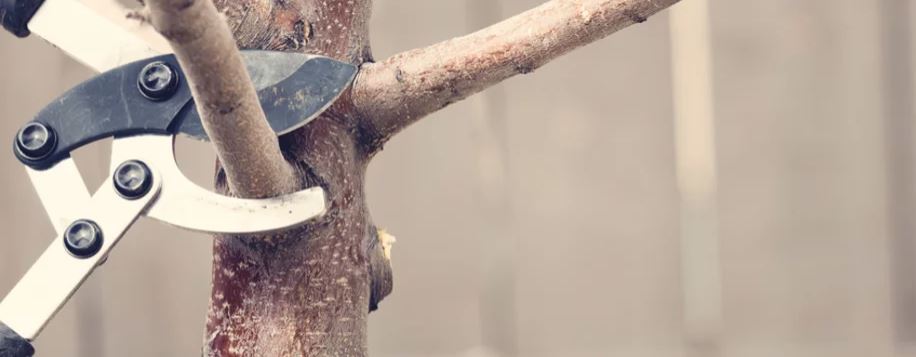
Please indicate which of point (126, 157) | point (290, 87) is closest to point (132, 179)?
point (126, 157)

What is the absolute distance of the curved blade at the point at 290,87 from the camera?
103 centimetres

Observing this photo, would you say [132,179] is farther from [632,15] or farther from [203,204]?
[632,15]

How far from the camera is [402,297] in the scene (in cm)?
397

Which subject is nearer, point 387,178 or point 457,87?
point 457,87

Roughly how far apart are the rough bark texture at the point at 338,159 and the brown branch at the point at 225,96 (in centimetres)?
7

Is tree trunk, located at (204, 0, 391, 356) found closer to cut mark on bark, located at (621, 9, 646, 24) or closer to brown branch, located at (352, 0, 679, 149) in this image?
brown branch, located at (352, 0, 679, 149)

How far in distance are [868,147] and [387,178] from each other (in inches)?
61.7

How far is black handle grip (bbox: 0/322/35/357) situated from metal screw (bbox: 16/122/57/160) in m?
0.15

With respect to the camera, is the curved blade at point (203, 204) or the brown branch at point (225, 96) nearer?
the brown branch at point (225, 96)

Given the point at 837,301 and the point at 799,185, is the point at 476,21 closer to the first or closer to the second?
the point at 799,185

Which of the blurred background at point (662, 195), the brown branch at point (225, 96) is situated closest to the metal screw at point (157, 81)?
the brown branch at point (225, 96)

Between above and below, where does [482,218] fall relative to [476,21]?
below

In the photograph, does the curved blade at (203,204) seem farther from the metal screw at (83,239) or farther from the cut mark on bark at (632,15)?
the cut mark on bark at (632,15)

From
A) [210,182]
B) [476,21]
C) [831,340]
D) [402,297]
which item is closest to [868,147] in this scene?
[831,340]
